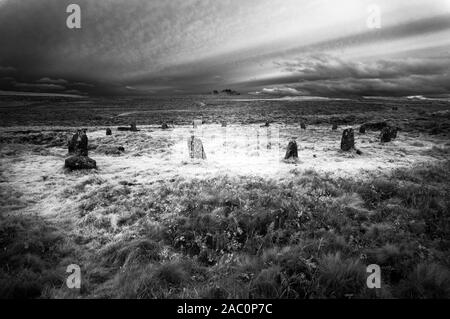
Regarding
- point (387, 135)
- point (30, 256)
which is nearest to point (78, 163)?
point (30, 256)

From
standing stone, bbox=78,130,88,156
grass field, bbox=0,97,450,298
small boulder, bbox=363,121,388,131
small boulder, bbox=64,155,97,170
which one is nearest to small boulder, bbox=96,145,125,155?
standing stone, bbox=78,130,88,156

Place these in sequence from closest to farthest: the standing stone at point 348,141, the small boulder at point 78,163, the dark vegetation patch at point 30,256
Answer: the dark vegetation patch at point 30,256
the small boulder at point 78,163
the standing stone at point 348,141

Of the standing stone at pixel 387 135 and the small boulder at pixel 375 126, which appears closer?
the standing stone at pixel 387 135

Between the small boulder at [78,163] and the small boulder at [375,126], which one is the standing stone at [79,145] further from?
the small boulder at [375,126]

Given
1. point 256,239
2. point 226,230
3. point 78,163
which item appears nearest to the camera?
point 256,239

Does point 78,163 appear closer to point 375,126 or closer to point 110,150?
point 110,150

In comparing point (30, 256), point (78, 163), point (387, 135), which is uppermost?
point (387, 135)

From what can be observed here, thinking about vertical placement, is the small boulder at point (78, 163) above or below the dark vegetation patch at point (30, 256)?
above

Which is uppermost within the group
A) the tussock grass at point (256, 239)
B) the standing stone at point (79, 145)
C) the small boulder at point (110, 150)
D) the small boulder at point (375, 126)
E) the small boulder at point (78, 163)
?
the small boulder at point (375, 126)

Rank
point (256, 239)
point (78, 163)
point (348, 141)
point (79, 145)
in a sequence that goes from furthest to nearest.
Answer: point (348, 141) → point (79, 145) → point (78, 163) → point (256, 239)

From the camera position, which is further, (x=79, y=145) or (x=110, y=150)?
(x=110, y=150)

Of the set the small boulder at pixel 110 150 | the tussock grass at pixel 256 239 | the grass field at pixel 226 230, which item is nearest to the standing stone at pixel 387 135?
the grass field at pixel 226 230
